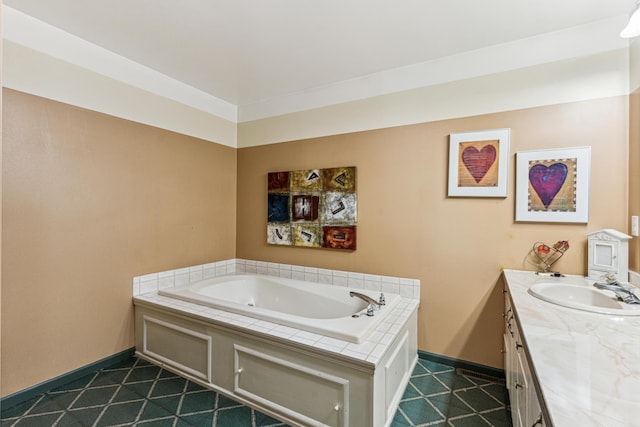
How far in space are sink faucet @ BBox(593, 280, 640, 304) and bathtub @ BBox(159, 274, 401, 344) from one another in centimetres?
128

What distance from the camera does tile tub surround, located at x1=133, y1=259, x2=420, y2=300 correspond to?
2807mm

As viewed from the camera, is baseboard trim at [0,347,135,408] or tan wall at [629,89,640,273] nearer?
tan wall at [629,89,640,273]

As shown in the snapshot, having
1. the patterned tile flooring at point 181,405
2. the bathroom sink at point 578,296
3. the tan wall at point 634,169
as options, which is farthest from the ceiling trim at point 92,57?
the tan wall at point 634,169

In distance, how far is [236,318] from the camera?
2258mm

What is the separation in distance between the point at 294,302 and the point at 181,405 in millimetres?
1214

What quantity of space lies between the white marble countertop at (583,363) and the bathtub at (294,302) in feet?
3.06

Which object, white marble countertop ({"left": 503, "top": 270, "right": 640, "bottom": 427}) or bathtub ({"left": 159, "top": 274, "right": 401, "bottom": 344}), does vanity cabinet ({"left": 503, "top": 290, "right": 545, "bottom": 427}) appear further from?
bathtub ({"left": 159, "top": 274, "right": 401, "bottom": 344})

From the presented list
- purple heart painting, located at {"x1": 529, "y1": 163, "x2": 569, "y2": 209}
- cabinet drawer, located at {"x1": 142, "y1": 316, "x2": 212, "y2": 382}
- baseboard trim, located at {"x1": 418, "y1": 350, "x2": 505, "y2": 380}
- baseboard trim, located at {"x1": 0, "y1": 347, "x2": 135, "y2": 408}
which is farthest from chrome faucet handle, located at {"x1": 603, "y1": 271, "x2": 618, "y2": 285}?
baseboard trim, located at {"x1": 0, "y1": 347, "x2": 135, "y2": 408}

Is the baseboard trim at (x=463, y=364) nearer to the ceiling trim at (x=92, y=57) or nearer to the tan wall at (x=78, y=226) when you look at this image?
the tan wall at (x=78, y=226)

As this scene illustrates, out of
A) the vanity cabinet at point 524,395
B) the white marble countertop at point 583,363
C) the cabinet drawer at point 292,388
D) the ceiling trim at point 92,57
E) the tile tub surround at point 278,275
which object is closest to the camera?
the white marble countertop at point 583,363

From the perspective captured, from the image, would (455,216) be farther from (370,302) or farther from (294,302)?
(294,302)

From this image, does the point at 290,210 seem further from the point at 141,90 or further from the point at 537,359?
the point at 537,359

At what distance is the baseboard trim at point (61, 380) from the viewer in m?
2.11

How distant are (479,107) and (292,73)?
64.6 inches
